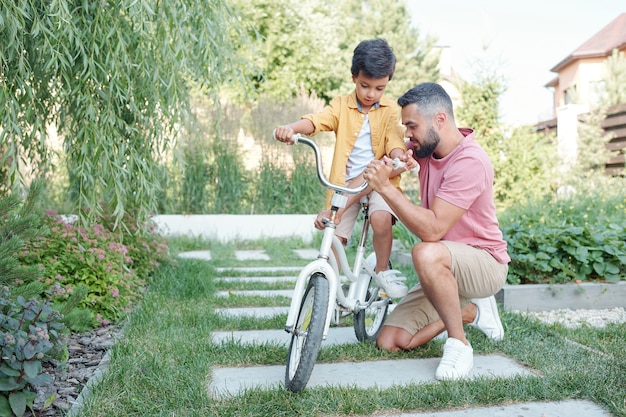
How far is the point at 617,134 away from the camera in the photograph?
8711 mm

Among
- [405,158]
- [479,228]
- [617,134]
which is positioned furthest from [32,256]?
[617,134]

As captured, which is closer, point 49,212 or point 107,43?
point 107,43

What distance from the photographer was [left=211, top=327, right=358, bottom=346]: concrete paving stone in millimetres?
3000

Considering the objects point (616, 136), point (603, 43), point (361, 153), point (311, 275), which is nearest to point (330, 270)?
point (311, 275)

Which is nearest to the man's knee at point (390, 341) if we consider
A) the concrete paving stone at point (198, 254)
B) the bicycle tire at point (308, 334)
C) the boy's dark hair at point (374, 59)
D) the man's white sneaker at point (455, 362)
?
the man's white sneaker at point (455, 362)

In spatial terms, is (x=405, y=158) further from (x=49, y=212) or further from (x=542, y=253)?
(x=49, y=212)

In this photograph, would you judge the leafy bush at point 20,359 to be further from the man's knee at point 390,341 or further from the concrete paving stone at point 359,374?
the man's knee at point 390,341

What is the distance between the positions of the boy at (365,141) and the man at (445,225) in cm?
15

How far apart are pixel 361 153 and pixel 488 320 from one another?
1.06m

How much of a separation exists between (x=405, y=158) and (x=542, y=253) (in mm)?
1921

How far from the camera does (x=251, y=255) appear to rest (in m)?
6.70

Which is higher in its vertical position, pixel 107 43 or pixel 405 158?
pixel 107 43

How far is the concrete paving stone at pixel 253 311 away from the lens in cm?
358

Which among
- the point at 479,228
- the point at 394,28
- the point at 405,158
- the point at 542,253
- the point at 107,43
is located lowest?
the point at 542,253
